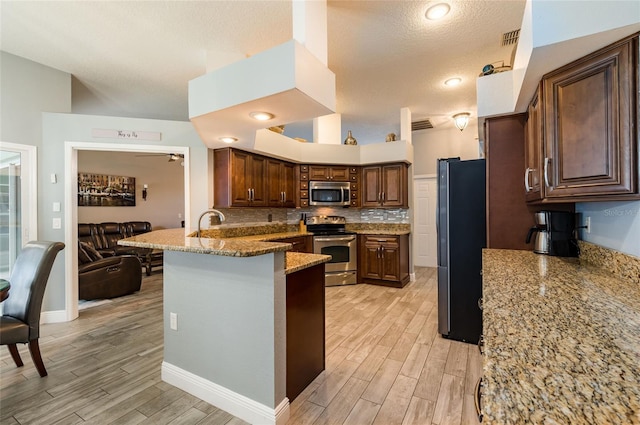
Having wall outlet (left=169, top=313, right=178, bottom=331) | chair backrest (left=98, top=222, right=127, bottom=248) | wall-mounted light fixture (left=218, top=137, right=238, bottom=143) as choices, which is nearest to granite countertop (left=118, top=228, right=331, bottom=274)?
wall outlet (left=169, top=313, right=178, bottom=331)

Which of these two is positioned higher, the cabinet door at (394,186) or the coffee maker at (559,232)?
the cabinet door at (394,186)

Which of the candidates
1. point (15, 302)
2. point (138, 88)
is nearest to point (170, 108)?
point (138, 88)

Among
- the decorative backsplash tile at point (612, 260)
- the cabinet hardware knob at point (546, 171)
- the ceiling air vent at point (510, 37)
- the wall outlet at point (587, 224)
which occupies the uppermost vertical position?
the ceiling air vent at point (510, 37)

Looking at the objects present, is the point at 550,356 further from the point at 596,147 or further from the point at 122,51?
the point at 122,51

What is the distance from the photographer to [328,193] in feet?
16.7

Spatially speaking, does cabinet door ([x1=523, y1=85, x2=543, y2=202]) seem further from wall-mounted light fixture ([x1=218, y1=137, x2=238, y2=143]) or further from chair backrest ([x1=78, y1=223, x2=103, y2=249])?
chair backrest ([x1=78, y1=223, x2=103, y2=249])

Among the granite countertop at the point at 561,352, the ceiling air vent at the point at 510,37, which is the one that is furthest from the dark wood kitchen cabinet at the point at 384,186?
the granite countertop at the point at 561,352

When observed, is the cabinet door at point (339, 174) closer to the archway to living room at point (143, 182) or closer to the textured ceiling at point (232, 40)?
the textured ceiling at point (232, 40)

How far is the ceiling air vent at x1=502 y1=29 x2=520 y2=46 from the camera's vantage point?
8.92 ft

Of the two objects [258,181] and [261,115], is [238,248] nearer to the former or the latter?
[261,115]

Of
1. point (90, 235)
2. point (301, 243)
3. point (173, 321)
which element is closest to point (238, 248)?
point (173, 321)

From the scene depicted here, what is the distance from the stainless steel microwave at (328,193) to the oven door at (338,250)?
66cm

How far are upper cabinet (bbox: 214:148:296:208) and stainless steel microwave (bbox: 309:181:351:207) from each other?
44 centimetres

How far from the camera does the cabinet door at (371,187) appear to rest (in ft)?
16.7
